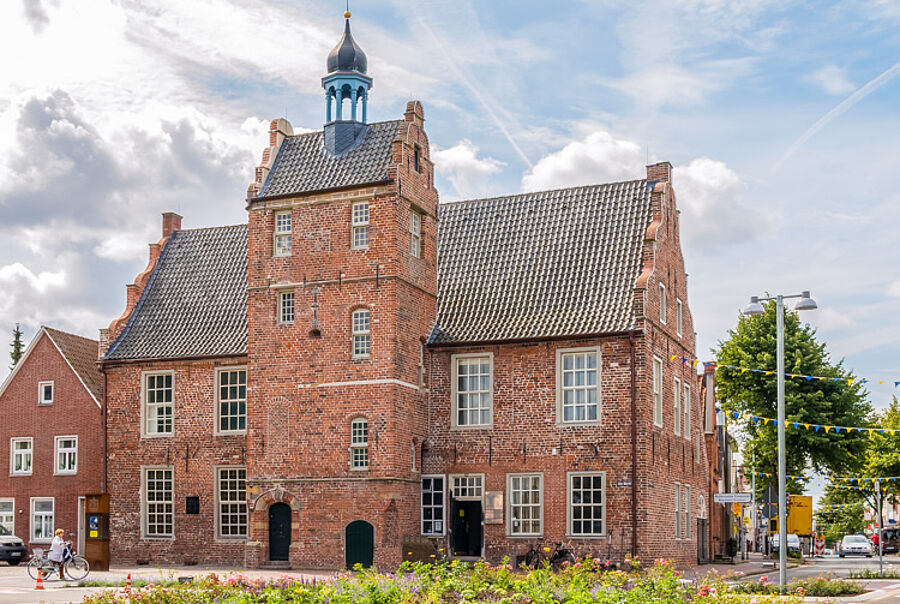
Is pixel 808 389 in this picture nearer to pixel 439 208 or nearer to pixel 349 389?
pixel 439 208

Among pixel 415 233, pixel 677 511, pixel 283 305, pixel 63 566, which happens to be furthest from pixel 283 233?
pixel 677 511

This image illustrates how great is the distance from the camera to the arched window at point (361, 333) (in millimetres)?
35188

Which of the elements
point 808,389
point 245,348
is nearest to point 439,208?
point 245,348

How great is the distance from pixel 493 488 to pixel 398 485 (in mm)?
3039

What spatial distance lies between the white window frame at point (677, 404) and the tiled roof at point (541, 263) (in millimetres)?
4832

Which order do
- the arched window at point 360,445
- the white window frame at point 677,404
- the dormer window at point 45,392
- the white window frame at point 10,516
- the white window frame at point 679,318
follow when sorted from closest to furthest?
the arched window at point 360,445, the white window frame at point 677,404, the white window frame at point 679,318, the white window frame at point 10,516, the dormer window at point 45,392

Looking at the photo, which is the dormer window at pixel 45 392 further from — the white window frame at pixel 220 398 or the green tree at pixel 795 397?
the green tree at pixel 795 397

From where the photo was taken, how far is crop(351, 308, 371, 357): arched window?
35.2m

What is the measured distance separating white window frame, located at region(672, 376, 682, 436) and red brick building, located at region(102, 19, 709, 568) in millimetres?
172

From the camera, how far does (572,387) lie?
1372 inches

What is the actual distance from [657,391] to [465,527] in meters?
7.38

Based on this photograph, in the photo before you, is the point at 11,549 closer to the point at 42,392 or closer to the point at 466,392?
the point at 42,392

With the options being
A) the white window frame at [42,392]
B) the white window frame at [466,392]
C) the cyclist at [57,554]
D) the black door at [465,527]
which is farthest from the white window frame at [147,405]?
the black door at [465,527]

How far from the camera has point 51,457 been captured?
42.3 m
